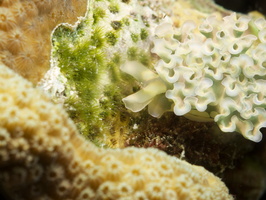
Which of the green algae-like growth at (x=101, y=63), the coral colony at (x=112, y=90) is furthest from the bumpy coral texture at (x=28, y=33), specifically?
the green algae-like growth at (x=101, y=63)

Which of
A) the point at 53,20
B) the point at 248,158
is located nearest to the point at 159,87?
the point at 53,20

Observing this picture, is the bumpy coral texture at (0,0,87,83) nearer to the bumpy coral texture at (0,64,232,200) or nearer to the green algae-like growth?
the green algae-like growth

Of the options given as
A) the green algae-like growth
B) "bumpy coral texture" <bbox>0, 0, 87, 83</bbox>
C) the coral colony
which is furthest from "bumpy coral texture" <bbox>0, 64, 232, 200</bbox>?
the green algae-like growth

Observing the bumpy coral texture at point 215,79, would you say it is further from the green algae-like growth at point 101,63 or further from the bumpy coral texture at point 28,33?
the bumpy coral texture at point 28,33

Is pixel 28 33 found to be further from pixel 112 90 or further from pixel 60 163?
pixel 60 163

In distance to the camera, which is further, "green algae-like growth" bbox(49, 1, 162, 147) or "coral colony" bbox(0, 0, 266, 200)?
"green algae-like growth" bbox(49, 1, 162, 147)

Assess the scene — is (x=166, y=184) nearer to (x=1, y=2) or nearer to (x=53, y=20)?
(x=53, y=20)
